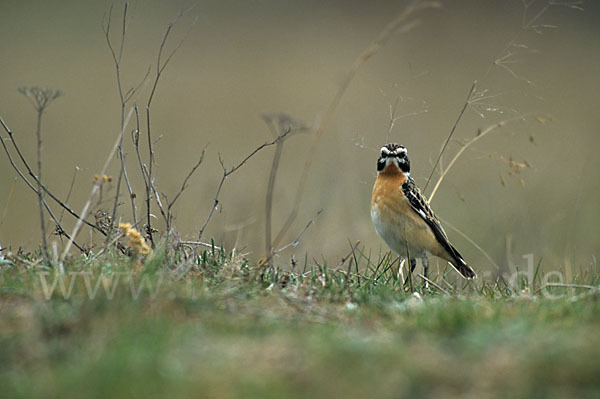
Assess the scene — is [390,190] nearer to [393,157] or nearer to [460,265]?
[393,157]

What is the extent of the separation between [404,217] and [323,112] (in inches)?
446

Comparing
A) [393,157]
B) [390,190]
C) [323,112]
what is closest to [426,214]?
[390,190]

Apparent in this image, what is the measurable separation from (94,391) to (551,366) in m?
2.17

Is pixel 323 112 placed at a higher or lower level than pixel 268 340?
higher

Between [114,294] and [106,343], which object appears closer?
[106,343]

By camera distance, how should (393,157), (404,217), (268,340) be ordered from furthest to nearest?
(393,157) < (404,217) < (268,340)

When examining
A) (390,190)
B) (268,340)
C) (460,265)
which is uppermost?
(390,190)

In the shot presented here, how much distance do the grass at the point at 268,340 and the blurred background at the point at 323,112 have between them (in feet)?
10.8

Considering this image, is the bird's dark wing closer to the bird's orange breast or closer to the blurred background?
the bird's orange breast

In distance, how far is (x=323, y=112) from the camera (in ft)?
61.4

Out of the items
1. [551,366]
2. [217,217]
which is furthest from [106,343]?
[217,217]

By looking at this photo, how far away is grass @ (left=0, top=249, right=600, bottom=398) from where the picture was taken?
3645 mm

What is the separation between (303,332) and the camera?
440 centimetres

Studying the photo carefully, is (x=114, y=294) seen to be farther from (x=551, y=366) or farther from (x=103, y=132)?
(x=103, y=132)
